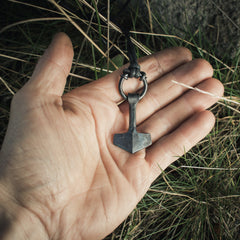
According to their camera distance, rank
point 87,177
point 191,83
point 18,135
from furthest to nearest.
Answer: point 191,83
point 87,177
point 18,135

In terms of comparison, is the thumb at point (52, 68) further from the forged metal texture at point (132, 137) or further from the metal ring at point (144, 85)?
the forged metal texture at point (132, 137)

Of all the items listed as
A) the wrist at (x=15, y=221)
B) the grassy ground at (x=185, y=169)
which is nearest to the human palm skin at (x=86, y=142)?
the wrist at (x=15, y=221)

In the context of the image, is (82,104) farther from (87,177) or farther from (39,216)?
(39,216)

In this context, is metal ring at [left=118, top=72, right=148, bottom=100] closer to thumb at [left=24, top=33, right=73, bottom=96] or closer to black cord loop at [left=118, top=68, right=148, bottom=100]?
black cord loop at [left=118, top=68, right=148, bottom=100]

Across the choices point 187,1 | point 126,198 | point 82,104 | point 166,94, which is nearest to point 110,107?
point 82,104

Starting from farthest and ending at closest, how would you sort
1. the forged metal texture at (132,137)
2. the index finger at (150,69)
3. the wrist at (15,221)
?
1. the index finger at (150,69)
2. the forged metal texture at (132,137)
3. the wrist at (15,221)

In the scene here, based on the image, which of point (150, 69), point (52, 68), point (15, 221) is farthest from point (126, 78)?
point (15, 221)
